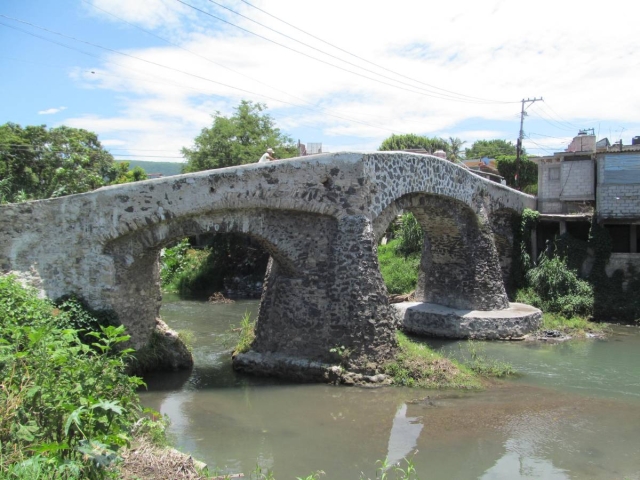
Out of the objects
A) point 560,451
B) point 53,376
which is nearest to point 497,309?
point 560,451

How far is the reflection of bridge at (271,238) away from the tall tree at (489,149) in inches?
1873

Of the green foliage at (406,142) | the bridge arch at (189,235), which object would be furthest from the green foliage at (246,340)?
the green foliage at (406,142)

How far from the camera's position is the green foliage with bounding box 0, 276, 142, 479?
4.29 meters

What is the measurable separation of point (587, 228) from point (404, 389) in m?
12.5

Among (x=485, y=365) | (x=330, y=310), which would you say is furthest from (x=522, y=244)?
(x=330, y=310)

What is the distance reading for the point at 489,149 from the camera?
58312 millimetres

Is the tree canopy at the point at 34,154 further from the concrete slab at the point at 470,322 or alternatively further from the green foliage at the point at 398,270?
the concrete slab at the point at 470,322

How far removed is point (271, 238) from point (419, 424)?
4.14 m

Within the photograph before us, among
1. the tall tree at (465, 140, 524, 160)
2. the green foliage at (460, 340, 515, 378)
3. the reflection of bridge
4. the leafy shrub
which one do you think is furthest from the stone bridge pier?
the tall tree at (465, 140, 524, 160)

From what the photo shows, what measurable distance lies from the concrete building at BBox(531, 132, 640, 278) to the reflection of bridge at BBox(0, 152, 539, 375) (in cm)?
785

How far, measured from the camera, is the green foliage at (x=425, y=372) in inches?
395

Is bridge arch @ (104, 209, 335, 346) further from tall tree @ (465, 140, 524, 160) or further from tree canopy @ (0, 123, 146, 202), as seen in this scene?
tall tree @ (465, 140, 524, 160)

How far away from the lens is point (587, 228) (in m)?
19.3

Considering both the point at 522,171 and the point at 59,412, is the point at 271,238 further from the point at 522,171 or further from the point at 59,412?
the point at 522,171
